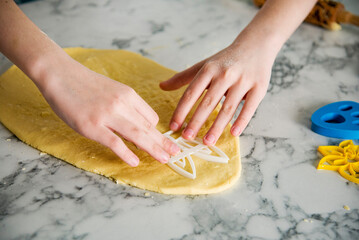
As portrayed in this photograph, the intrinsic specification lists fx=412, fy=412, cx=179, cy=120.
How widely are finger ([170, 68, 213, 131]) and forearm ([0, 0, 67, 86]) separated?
28cm

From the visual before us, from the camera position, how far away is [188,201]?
85cm

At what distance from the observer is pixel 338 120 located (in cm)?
106

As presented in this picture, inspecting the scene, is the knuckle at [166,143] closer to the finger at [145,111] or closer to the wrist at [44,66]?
the finger at [145,111]

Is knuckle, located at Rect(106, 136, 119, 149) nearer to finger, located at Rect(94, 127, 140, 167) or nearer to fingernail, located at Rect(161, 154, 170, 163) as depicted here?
finger, located at Rect(94, 127, 140, 167)

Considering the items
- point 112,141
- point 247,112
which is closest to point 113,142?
point 112,141

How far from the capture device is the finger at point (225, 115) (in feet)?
3.06

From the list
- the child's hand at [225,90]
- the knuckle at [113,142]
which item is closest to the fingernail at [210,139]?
the child's hand at [225,90]

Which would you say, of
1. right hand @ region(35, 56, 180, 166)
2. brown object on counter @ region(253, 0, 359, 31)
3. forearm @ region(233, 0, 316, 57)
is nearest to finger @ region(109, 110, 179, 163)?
right hand @ region(35, 56, 180, 166)

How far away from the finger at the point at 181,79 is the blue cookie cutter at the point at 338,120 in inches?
12.7

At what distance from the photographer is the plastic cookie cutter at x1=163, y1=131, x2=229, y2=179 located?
0.90m

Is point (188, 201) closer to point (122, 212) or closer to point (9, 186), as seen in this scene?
point (122, 212)

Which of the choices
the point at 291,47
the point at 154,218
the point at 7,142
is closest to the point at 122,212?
the point at 154,218

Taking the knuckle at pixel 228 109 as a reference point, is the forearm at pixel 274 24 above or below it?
above

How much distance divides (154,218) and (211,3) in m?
1.07
